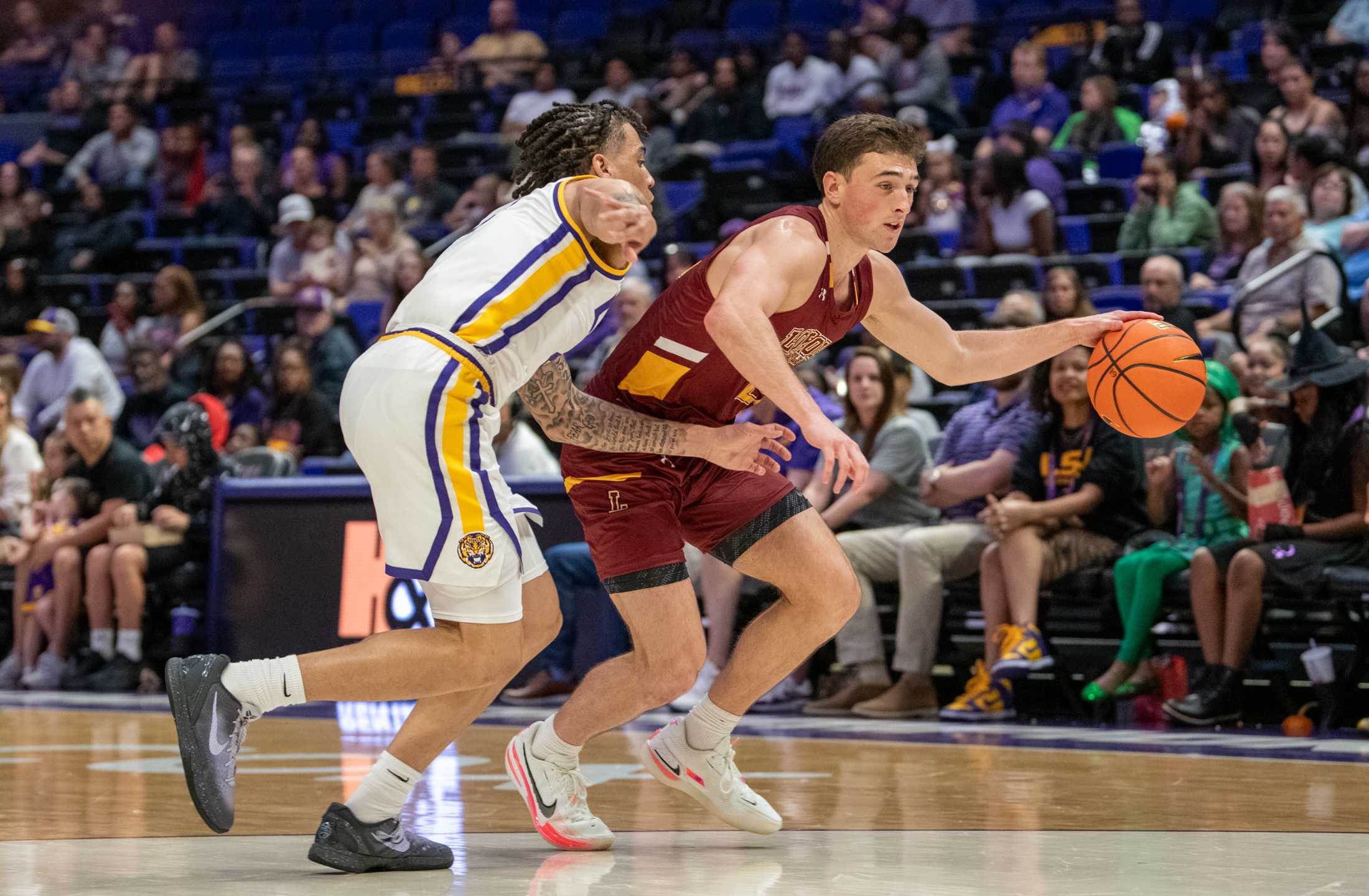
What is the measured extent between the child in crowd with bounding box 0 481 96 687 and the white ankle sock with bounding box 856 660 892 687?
4.17m

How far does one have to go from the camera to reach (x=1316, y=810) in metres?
4.26

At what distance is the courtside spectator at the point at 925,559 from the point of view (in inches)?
282

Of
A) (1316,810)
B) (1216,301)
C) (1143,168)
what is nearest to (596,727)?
(1316,810)

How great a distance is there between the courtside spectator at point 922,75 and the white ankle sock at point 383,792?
29.8ft

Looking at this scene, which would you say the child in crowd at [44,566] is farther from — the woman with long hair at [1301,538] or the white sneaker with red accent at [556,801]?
the white sneaker with red accent at [556,801]

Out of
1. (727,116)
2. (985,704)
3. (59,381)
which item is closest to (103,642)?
(59,381)

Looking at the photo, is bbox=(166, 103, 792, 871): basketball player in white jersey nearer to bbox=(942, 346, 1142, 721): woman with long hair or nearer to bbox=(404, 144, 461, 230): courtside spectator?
bbox=(942, 346, 1142, 721): woman with long hair

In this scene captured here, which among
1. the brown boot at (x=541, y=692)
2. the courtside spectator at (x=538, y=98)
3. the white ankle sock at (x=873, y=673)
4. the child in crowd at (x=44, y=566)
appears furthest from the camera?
the courtside spectator at (x=538, y=98)

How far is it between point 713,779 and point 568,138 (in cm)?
147

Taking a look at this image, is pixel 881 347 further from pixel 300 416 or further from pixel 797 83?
pixel 797 83

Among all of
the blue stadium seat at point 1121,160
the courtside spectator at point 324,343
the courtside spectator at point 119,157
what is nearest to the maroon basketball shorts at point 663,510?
the courtside spectator at point 324,343

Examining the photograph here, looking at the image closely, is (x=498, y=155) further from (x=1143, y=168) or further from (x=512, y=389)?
(x=512, y=389)

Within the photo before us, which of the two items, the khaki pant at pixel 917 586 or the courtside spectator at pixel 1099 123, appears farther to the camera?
the courtside spectator at pixel 1099 123

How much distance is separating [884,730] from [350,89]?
11.8 meters
